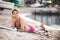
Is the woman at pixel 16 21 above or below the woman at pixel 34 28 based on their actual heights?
above

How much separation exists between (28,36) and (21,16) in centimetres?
15

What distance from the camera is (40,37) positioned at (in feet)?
3.37

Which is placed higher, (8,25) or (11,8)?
(11,8)

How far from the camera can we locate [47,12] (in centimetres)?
110

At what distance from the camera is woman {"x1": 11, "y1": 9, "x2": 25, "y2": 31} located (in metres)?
1.07

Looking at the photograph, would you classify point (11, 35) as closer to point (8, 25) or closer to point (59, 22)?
point (8, 25)

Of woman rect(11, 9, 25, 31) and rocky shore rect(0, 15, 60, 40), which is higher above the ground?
woman rect(11, 9, 25, 31)

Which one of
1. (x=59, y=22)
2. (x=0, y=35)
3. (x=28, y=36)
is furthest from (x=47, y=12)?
(x=0, y=35)

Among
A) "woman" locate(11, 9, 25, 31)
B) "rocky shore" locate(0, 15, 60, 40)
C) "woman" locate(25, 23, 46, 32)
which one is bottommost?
"rocky shore" locate(0, 15, 60, 40)

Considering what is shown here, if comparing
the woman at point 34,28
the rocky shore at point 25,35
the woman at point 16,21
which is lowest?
the rocky shore at point 25,35

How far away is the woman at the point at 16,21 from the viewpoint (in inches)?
42.2

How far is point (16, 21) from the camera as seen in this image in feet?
3.56

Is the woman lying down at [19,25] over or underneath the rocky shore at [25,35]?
over

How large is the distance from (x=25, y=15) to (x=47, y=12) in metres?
0.15
